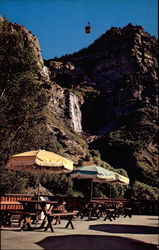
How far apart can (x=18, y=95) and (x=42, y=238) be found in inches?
473

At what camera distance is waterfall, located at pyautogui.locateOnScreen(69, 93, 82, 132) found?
5556 centimetres

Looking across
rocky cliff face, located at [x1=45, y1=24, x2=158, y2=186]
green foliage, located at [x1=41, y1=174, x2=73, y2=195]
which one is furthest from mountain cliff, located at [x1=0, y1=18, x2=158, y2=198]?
green foliage, located at [x1=41, y1=174, x2=73, y2=195]

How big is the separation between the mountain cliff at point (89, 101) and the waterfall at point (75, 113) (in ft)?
0.75

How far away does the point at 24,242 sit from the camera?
15.9ft

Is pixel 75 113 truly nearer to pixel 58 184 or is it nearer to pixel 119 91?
pixel 119 91

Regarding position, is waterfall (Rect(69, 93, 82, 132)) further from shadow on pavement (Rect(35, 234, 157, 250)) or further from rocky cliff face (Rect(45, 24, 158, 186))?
shadow on pavement (Rect(35, 234, 157, 250))

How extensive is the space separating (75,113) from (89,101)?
393 inches

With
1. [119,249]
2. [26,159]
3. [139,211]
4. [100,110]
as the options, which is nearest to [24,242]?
[119,249]

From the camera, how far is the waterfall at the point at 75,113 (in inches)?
2187

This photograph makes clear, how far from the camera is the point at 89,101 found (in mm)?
66562

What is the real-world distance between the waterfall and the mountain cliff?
0.23m

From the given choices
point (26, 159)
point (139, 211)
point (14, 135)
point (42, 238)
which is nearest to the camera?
point (42, 238)

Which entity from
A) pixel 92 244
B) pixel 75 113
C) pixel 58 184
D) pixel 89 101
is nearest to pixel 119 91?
pixel 89 101

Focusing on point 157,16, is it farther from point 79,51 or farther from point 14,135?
point 79,51
